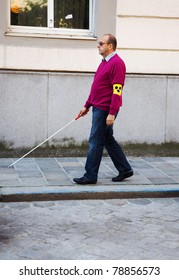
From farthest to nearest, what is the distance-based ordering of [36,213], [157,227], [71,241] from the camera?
[36,213], [157,227], [71,241]

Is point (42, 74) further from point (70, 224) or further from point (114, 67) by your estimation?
point (70, 224)

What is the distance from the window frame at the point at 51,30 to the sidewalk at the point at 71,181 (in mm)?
1993

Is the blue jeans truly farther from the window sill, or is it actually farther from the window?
the window

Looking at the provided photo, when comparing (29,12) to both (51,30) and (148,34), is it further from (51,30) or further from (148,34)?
(148,34)

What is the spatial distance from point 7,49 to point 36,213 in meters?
3.39

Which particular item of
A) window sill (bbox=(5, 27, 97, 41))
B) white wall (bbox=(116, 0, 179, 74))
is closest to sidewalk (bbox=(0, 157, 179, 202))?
white wall (bbox=(116, 0, 179, 74))

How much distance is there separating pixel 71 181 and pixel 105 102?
1.20 meters

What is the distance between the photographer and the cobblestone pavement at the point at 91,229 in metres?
4.91

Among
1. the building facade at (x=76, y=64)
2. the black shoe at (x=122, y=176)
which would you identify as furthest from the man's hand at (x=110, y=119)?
the building facade at (x=76, y=64)

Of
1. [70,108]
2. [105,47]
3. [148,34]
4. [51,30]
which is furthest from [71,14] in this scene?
[105,47]

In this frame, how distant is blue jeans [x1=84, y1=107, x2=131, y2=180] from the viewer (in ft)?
22.3

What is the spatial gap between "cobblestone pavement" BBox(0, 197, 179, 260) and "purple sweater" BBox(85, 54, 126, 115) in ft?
3.87

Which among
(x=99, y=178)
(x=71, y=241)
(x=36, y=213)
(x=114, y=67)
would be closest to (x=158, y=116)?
(x=99, y=178)

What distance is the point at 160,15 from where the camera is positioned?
8.92 m
